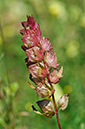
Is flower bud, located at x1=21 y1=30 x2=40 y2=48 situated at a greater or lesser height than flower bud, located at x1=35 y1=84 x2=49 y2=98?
greater

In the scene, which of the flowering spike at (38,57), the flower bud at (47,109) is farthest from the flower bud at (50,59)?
the flower bud at (47,109)

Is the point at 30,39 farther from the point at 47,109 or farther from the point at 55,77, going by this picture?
the point at 47,109

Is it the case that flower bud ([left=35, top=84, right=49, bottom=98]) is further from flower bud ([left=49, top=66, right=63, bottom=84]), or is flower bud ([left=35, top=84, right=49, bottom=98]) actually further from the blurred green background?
the blurred green background

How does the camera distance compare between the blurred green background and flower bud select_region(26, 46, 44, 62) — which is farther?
the blurred green background

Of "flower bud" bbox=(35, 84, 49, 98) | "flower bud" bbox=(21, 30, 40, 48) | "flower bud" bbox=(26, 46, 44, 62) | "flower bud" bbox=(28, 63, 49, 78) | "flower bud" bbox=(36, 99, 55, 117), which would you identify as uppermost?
"flower bud" bbox=(21, 30, 40, 48)

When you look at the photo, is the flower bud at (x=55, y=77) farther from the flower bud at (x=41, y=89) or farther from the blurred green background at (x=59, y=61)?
the blurred green background at (x=59, y=61)

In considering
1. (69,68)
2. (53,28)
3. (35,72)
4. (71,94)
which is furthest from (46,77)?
(53,28)

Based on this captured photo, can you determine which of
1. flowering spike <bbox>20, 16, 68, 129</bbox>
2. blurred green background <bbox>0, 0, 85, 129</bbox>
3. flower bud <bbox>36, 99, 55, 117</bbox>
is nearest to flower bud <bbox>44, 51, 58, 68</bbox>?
flowering spike <bbox>20, 16, 68, 129</bbox>

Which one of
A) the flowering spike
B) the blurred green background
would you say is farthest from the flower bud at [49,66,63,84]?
the blurred green background

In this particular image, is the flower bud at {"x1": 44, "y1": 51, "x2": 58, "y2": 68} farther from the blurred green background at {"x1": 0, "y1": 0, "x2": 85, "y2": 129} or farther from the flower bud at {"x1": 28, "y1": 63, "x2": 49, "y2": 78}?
the blurred green background at {"x1": 0, "y1": 0, "x2": 85, "y2": 129}

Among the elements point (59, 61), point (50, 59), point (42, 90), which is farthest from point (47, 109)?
point (59, 61)
